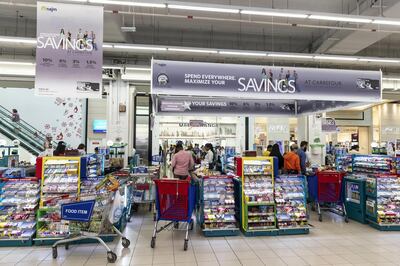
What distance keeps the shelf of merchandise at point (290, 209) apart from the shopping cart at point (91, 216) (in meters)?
2.81

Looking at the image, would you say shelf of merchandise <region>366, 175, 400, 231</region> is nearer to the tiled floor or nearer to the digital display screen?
the tiled floor

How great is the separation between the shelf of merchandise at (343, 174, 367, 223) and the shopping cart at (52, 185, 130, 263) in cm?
482

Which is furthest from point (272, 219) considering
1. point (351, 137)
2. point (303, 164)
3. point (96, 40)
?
point (351, 137)

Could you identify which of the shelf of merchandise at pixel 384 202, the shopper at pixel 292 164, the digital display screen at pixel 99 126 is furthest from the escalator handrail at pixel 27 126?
the shelf of merchandise at pixel 384 202

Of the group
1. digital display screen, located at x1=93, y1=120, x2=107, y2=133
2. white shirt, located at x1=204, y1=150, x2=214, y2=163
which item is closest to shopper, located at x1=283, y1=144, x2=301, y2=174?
white shirt, located at x1=204, y1=150, x2=214, y2=163

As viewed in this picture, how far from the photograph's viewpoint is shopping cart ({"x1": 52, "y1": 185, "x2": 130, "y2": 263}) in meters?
4.40

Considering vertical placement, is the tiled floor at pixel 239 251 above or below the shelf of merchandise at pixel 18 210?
below

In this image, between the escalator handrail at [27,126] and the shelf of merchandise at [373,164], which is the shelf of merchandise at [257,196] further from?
the escalator handrail at [27,126]

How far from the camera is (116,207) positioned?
4980mm

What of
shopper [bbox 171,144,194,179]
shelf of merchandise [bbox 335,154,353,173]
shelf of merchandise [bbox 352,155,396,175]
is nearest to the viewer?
shopper [bbox 171,144,194,179]

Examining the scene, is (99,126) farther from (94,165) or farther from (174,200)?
(174,200)

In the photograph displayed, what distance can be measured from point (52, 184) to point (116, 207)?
130 cm

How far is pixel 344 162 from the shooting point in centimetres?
1003

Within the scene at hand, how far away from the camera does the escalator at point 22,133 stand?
13.1 meters
